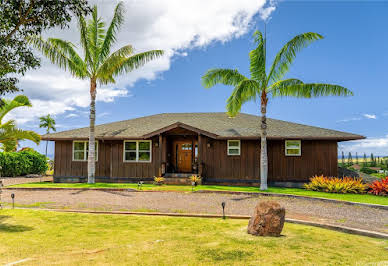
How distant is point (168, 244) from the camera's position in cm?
616

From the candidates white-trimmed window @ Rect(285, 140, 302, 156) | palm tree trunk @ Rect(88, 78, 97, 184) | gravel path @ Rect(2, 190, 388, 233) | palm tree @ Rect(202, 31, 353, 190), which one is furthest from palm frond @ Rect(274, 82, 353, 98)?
palm tree trunk @ Rect(88, 78, 97, 184)

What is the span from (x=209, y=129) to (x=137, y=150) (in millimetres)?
5021

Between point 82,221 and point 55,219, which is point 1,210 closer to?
point 55,219

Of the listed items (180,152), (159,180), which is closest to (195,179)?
(159,180)

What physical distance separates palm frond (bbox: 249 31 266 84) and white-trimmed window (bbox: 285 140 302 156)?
4.53 metres

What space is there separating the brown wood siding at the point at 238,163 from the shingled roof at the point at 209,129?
705mm

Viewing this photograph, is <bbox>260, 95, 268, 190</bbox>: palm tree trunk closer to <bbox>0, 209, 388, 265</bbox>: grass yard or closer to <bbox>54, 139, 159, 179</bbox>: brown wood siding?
<bbox>54, 139, 159, 179</bbox>: brown wood siding

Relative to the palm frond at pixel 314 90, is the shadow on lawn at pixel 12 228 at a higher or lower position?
lower

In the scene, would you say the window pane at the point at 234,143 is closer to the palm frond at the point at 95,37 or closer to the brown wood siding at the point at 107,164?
the brown wood siding at the point at 107,164

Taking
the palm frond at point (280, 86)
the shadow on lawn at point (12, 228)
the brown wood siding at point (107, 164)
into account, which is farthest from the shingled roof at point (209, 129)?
the shadow on lawn at point (12, 228)

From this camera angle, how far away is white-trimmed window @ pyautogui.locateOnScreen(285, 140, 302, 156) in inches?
719

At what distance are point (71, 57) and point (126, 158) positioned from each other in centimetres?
720

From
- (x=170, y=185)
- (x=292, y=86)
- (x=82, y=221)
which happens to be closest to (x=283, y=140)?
(x=292, y=86)

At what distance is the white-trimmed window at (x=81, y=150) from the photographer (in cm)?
2036
